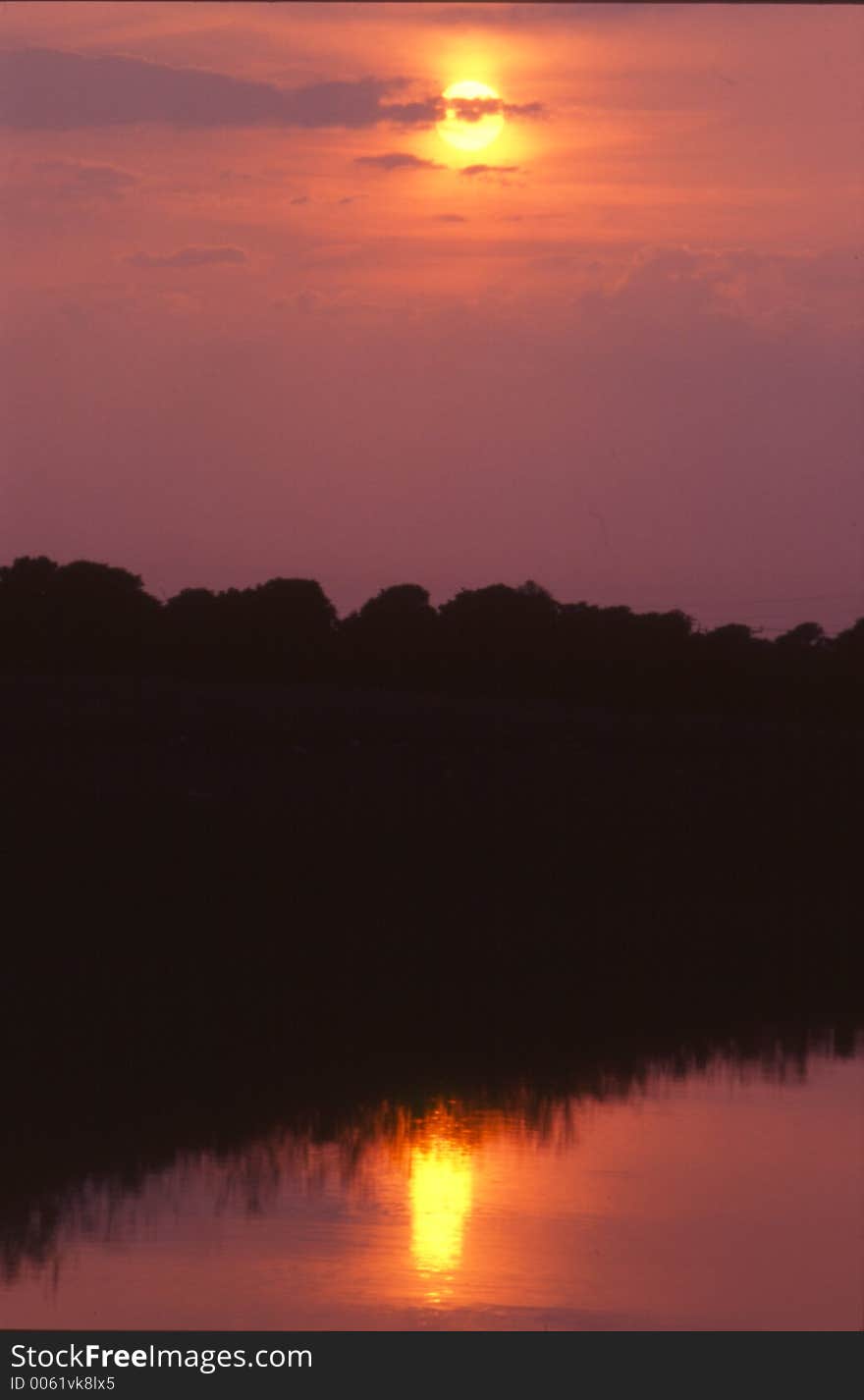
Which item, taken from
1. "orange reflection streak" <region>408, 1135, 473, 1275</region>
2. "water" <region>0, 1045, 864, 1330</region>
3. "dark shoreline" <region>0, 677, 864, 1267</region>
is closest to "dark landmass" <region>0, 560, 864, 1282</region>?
"dark shoreline" <region>0, 677, 864, 1267</region>

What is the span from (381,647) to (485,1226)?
3353 cm

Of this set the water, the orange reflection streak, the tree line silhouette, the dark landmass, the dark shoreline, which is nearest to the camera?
the water

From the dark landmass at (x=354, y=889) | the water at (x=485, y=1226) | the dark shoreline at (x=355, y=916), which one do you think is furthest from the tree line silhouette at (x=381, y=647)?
the water at (x=485, y=1226)

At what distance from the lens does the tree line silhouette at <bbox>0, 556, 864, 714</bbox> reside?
1548 inches

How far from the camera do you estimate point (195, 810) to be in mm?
20562

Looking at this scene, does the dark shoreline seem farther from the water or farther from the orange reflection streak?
the orange reflection streak

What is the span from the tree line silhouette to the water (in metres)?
25.3

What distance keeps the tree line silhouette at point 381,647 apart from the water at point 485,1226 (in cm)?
2534

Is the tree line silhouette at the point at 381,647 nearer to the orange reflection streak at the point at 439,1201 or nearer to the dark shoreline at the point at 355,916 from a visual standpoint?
the dark shoreline at the point at 355,916

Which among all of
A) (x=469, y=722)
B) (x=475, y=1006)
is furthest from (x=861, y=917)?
(x=469, y=722)

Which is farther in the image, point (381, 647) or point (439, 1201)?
point (381, 647)

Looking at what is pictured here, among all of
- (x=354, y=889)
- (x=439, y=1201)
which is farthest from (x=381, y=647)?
(x=439, y=1201)

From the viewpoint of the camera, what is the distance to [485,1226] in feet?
32.4

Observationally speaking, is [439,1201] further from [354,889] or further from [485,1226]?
[354,889]
